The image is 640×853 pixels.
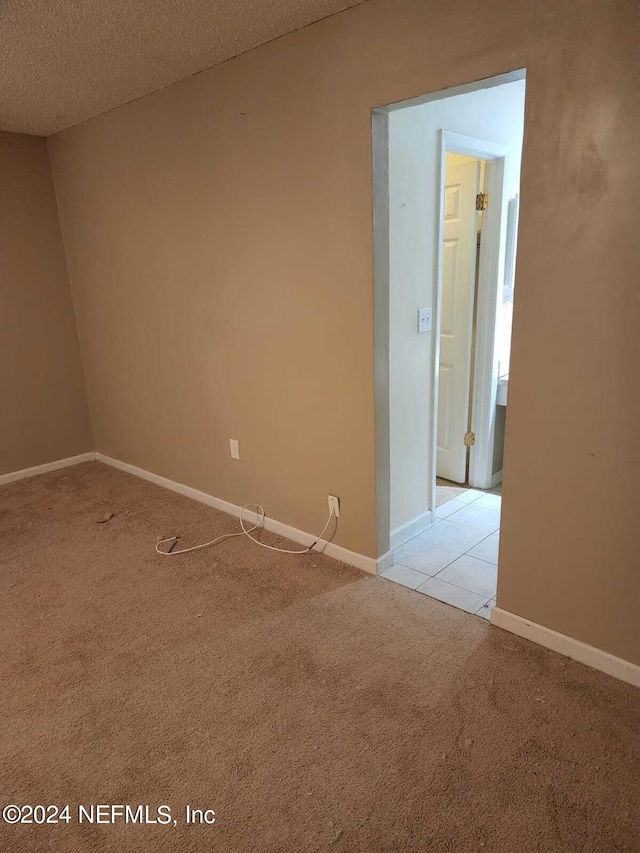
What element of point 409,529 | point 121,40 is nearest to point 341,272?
point 121,40

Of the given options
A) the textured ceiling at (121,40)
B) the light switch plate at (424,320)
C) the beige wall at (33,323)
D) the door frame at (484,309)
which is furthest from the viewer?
the beige wall at (33,323)

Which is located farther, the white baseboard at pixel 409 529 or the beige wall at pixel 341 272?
the white baseboard at pixel 409 529

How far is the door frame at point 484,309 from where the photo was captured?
2833 mm

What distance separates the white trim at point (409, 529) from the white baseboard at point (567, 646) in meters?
0.71

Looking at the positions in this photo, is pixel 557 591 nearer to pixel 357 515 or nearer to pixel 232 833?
pixel 357 515

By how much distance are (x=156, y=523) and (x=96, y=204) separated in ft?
6.87

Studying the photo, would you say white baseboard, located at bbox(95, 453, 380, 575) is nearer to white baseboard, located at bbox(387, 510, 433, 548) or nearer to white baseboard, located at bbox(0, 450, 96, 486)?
white baseboard, located at bbox(387, 510, 433, 548)

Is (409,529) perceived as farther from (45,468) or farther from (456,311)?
(45,468)

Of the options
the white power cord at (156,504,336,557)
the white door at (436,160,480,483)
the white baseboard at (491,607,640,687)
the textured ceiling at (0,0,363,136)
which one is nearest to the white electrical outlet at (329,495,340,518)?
the white power cord at (156,504,336,557)

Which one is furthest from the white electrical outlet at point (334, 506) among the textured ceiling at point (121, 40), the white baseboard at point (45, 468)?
the white baseboard at point (45, 468)

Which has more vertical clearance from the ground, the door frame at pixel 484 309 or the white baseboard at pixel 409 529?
the door frame at pixel 484 309

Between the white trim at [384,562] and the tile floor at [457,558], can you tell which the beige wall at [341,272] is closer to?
the white trim at [384,562]

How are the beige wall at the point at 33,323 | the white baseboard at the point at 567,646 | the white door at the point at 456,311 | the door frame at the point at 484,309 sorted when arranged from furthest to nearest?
the beige wall at the point at 33,323
the white door at the point at 456,311
the door frame at the point at 484,309
the white baseboard at the point at 567,646

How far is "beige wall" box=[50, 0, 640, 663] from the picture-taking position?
163 centimetres
